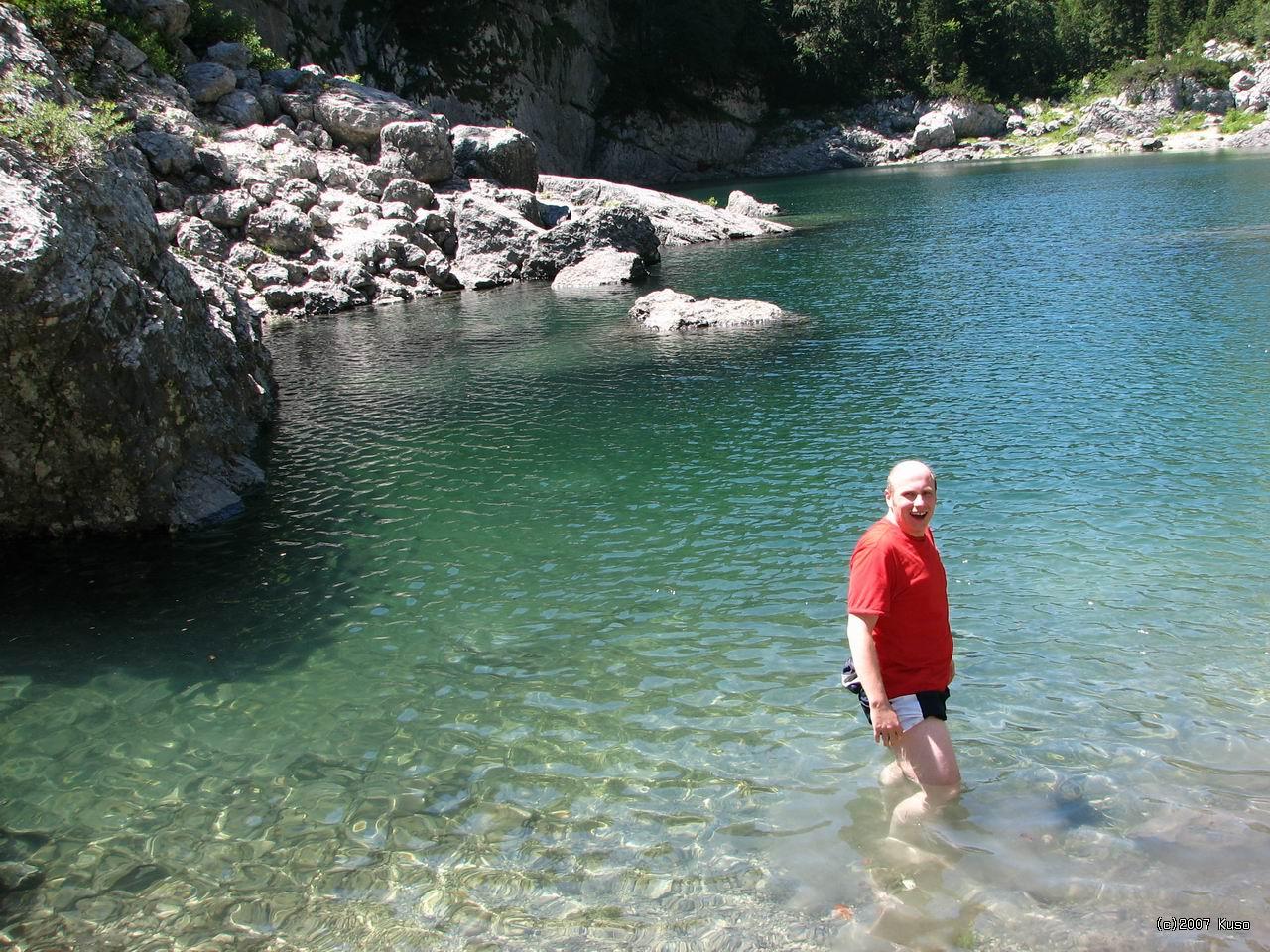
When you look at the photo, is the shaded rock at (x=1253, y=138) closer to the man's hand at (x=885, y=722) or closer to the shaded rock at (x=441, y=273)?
the shaded rock at (x=441, y=273)

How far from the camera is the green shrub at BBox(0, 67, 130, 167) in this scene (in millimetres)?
13906

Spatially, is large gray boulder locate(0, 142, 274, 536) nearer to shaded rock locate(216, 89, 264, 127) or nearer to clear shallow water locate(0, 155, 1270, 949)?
clear shallow water locate(0, 155, 1270, 949)

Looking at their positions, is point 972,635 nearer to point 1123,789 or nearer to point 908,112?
point 1123,789

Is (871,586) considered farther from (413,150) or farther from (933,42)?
(933,42)

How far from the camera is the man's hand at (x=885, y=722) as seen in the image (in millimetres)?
6074

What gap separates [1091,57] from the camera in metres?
108

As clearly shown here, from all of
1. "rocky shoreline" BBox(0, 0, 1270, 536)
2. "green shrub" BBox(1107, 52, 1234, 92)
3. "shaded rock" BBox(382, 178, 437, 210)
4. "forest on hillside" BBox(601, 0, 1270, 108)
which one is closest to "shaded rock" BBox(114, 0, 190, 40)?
"rocky shoreline" BBox(0, 0, 1270, 536)

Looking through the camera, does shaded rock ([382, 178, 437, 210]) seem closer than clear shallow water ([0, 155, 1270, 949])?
No

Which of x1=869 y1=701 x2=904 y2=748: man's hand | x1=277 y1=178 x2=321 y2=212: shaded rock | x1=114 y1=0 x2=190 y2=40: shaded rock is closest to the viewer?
x1=869 y1=701 x2=904 y2=748: man's hand

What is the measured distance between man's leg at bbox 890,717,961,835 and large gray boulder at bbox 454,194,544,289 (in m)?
33.7

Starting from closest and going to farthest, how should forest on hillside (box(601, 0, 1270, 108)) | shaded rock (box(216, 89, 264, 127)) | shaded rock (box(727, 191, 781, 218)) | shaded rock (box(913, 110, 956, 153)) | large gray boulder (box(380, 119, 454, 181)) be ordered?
shaded rock (box(216, 89, 264, 127)) < large gray boulder (box(380, 119, 454, 181)) < shaded rock (box(727, 191, 781, 218)) < shaded rock (box(913, 110, 956, 153)) < forest on hillside (box(601, 0, 1270, 108))

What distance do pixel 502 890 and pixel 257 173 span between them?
35.5m

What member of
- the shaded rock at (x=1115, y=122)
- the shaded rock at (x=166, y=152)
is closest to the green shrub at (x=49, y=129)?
the shaded rock at (x=166, y=152)

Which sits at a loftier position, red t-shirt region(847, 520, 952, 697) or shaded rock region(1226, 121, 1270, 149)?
shaded rock region(1226, 121, 1270, 149)
